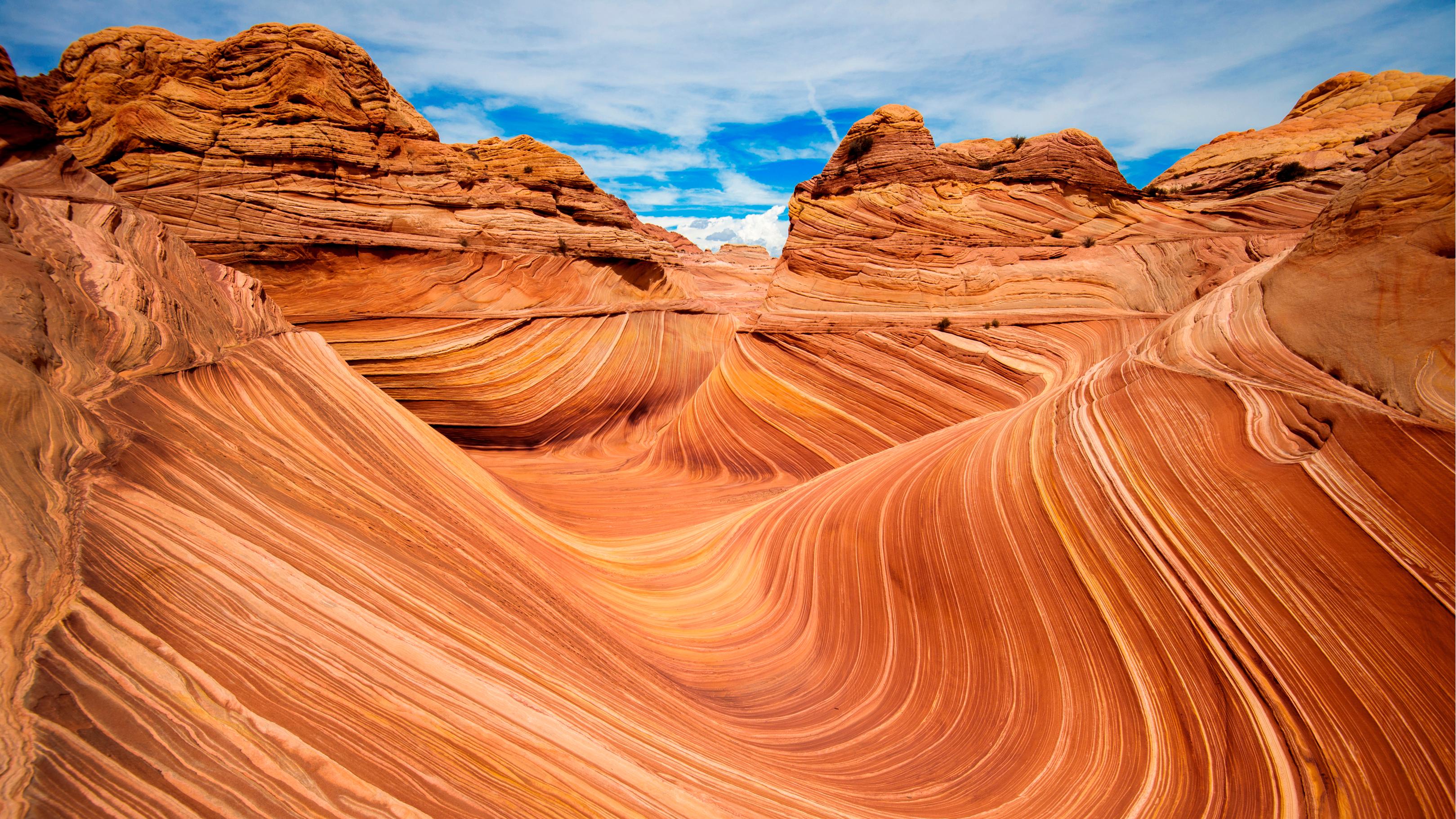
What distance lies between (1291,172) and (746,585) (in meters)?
10.8

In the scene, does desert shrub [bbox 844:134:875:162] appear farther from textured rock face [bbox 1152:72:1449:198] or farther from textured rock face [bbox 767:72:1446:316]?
textured rock face [bbox 1152:72:1449:198]

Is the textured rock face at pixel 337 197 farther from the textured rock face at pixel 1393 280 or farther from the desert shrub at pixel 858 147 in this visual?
the textured rock face at pixel 1393 280

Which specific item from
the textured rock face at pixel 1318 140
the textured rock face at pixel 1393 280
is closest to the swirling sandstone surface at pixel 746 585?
the textured rock face at pixel 1393 280

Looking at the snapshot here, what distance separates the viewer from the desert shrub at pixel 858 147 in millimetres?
9273

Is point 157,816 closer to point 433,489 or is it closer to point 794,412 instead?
point 433,489

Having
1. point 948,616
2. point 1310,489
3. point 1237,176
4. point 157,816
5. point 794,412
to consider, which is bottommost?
point 157,816

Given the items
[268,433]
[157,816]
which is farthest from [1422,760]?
[268,433]

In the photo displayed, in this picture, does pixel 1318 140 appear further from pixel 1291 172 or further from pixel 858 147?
pixel 858 147

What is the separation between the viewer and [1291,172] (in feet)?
28.9

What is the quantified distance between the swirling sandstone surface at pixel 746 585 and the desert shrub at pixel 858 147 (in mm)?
5369

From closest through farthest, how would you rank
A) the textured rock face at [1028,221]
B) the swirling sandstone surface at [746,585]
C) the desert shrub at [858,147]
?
the swirling sandstone surface at [746,585] < the textured rock face at [1028,221] < the desert shrub at [858,147]

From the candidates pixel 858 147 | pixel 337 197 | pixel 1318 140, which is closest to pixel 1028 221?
pixel 858 147

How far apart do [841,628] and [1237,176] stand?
Answer: 11.1m

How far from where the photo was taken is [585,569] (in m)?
4.64
